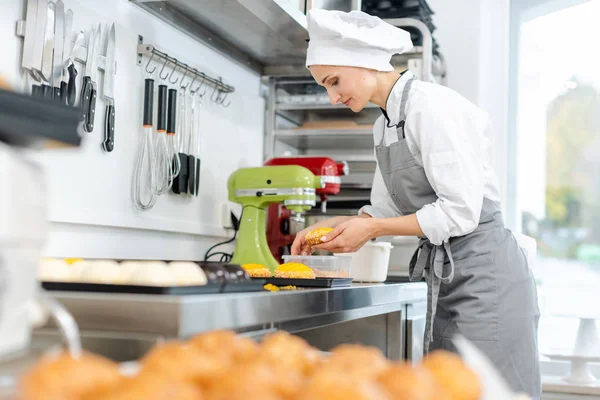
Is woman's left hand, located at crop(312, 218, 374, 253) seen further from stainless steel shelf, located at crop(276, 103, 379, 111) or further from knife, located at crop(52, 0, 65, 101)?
stainless steel shelf, located at crop(276, 103, 379, 111)

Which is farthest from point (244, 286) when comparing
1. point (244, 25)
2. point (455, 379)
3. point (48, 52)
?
point (244, 25)

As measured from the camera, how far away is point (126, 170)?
220cm

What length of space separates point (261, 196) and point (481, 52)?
1.97 meters

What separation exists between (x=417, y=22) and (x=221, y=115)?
96 centimetres

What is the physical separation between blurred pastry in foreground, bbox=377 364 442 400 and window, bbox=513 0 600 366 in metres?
3.49

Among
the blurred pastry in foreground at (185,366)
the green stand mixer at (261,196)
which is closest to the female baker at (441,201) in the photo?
the green stand mixer at (261,196)

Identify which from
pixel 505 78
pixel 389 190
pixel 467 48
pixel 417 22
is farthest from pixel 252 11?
pixel 505 78

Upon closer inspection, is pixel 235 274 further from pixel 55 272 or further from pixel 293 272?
pixel 293 272

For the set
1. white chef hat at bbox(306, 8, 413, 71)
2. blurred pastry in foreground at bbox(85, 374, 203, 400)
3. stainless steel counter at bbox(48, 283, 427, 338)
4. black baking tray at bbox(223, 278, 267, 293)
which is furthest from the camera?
white chef hat at bbox(306, 8, 413, 71)

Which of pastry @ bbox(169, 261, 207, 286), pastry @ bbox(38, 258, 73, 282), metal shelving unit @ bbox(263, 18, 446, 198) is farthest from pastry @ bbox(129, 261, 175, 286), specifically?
metal shelving unit @ bbox(263, 18, 446, 198)

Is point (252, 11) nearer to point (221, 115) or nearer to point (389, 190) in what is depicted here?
point (221, 115)

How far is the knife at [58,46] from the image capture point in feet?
6.00

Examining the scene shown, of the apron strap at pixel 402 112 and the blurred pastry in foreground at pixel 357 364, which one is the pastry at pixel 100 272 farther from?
the apron strap at pixel 402 112

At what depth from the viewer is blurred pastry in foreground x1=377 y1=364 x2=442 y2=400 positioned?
1.94ft
